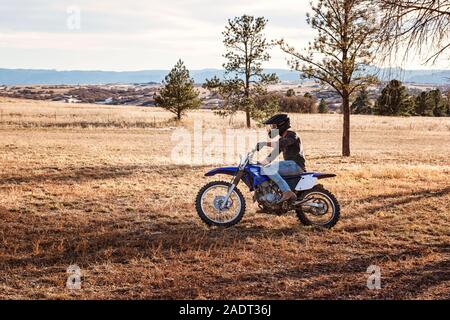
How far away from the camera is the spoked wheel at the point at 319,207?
8.53 metres

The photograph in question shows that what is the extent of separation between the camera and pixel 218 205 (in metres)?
8.51

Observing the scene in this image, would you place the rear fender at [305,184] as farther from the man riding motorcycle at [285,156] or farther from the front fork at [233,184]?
the front fork at [233,184]

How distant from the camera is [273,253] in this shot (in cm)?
710

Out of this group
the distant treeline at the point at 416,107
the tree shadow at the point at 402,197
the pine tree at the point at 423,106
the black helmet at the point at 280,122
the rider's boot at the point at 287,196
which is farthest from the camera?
the pine tree at the point at 423,106

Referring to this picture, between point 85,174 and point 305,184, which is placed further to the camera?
point 85,174

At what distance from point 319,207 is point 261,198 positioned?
1.11 meters

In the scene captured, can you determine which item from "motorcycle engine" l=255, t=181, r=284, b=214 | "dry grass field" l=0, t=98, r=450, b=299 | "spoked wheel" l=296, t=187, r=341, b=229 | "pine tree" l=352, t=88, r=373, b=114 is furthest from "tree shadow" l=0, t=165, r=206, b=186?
"pine tree" l=352, t=88, r=373, b=114

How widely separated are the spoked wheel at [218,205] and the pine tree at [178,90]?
38589 millimetres

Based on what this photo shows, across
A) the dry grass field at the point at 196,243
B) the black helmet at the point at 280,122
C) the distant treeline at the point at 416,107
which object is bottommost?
the dry grass field at the point at 196,243

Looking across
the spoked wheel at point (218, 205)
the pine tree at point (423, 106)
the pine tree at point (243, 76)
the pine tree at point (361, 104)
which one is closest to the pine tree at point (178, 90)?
the pine tree at point (243, 76)

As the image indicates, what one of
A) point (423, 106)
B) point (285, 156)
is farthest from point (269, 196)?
point (423, 106)

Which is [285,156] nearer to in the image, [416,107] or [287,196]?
[287,196]
